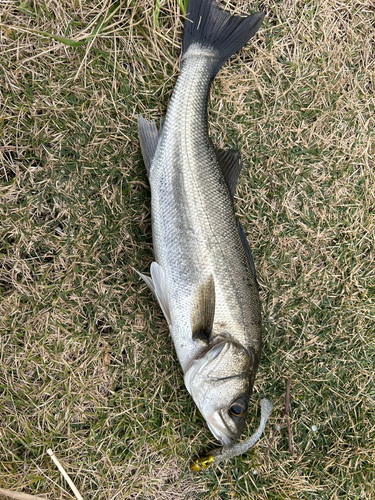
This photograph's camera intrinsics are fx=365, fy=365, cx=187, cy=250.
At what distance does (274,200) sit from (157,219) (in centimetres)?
111

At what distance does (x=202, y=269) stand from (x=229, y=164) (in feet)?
2.55

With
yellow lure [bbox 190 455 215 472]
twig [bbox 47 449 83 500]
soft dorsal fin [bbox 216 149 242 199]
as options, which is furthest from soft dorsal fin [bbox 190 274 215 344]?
twig [bbox 47 449 83 500]

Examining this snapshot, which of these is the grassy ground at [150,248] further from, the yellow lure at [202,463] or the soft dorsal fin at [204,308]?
the soft dorsal fin at [204,308]

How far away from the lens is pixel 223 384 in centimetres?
232

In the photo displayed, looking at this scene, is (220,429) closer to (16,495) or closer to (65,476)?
(65,476)

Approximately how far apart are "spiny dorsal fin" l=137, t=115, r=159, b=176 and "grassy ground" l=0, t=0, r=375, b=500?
18 cm

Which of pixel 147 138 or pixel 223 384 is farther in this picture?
pixel 147 138

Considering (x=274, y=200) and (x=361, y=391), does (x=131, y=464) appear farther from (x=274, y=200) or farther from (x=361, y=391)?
(x=274, y=200)

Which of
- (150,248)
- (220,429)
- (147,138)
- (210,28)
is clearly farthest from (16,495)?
→ (210,28)

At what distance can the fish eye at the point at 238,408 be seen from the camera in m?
2.35

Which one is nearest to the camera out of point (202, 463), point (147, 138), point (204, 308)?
point (204, 308)

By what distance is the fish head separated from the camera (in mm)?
2301

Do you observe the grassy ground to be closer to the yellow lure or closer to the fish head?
the yellow lure

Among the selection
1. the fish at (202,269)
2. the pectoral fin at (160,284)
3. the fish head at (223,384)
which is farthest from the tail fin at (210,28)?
the fish head at (223,384)
